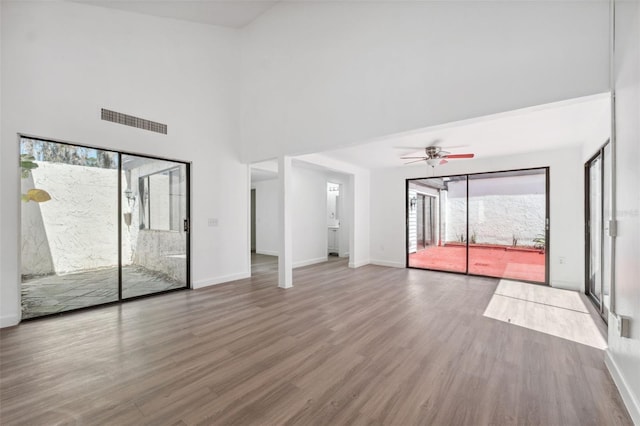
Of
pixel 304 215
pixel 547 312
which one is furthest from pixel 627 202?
pixel 304 215

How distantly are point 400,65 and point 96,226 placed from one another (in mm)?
4661

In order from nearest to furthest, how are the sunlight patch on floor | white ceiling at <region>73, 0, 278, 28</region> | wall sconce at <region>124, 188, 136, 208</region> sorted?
the sunlight patch on floor < white ceiling at <region>73, 0, 278, 28</region> < wall sconce at <region>124, 188, 136, 208</region>

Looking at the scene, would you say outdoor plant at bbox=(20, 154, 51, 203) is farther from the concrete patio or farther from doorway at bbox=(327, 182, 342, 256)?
doorway at bbox=(327, 182, 342, 256)

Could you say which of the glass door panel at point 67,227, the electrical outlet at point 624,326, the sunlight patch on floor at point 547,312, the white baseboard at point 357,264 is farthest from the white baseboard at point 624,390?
the glass door panel at point 67,227

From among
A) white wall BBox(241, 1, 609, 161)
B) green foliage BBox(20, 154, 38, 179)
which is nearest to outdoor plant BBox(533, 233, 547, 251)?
white wall BBox(241, 1, 609, 161)

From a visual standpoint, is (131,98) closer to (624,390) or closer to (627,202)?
(627,202)

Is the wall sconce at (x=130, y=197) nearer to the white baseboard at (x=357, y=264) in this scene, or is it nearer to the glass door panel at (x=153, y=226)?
the glass door panel at (x=153, y=226)

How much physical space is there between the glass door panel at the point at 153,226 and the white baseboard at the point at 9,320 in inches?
42.4

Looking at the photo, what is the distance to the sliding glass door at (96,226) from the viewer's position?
3.36 metres

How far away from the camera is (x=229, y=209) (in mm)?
5340

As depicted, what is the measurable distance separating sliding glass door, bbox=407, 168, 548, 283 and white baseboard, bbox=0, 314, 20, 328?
6761 millimetres

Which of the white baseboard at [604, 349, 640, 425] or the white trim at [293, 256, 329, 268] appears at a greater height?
the white baseboard at [604, 349, 640, 425]

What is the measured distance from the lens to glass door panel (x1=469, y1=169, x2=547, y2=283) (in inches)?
211

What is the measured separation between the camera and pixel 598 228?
4.03 metres
